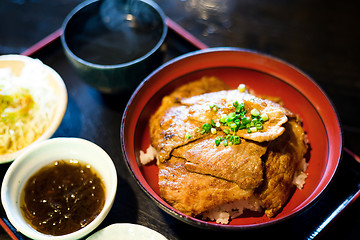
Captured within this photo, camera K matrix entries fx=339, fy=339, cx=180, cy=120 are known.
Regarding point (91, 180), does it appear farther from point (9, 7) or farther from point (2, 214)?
point (9, 7)

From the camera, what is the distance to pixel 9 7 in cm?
389

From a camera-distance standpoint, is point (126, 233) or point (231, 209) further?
point (231, 209)

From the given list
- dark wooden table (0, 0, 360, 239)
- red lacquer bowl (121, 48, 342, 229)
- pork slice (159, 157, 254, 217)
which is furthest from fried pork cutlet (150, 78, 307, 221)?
dark wooden table (0, 0, 360, 239)

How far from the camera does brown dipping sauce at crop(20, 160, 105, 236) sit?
217cm

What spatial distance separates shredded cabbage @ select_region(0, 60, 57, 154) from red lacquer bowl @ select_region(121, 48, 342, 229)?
0.69 meters

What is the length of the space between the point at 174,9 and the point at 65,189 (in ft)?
8.20

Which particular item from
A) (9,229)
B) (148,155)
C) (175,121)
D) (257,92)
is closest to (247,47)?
(257,92)

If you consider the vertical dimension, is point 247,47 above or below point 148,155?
above

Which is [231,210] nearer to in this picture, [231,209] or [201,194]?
[231,209]

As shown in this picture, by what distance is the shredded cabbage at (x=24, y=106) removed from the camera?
8.29 feet

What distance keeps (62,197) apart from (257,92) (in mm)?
1738

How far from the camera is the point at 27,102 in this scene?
8.80 ft

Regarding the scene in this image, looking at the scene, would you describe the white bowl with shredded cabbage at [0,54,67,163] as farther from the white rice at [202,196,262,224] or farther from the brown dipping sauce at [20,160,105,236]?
the white rice at [202,196,262,224]

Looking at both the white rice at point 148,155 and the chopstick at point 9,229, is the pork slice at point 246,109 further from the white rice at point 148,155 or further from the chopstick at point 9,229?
the chopstick at point 9,229
